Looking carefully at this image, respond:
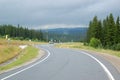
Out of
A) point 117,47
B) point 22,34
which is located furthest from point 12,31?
point 117,47

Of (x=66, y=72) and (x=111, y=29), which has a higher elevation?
(x=111, y=29)

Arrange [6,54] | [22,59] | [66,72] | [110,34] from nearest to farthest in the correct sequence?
[66,72] → [22,59] → [6,54] → [110,34]

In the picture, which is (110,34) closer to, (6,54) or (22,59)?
(6,54)

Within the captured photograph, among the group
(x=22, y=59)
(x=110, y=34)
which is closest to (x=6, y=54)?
(x=22, y=59)

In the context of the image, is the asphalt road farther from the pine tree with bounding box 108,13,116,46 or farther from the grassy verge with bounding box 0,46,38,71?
the pine tree with bounding box 108,13,116,46

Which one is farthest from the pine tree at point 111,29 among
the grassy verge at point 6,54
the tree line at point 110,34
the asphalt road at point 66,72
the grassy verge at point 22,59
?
the asphalt road at point 66,72

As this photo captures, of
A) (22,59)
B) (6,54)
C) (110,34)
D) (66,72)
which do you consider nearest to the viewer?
(66,72)

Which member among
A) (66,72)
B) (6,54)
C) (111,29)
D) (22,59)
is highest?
(111,29)

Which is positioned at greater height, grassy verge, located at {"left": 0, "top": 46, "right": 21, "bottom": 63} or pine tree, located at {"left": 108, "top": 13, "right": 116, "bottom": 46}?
pine tree, located at {"left": 108, "top": 13, "right": 116, "bottom": 46}

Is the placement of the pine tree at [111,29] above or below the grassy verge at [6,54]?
above

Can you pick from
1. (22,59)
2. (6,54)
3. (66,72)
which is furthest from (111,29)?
(66,72)

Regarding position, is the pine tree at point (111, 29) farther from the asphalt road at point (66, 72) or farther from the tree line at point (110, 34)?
the asphalt road at point (66, 72)

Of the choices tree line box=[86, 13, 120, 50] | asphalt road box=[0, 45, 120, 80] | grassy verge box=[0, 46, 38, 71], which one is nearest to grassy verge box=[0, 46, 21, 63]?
grassy verge box=[0, 46, 38, 71]

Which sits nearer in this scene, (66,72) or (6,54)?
(66,72)
